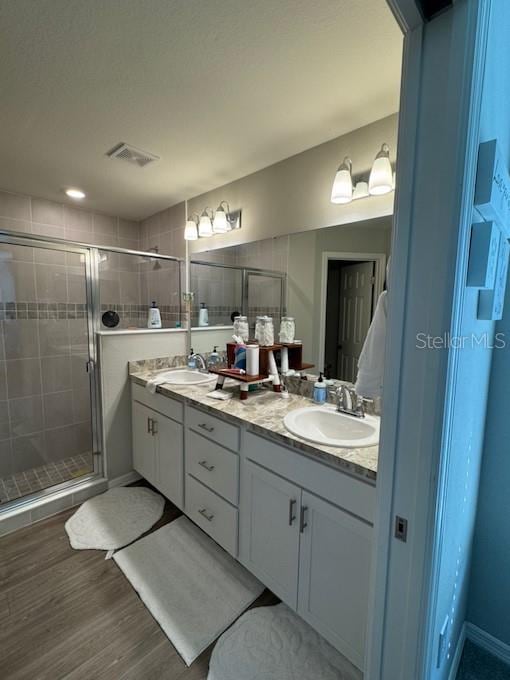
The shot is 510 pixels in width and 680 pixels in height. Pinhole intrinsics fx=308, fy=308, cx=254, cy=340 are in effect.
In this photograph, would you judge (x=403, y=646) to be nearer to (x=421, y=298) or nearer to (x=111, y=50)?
(x=421, y=298)

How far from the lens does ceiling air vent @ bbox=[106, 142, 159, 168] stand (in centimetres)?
175

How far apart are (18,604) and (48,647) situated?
317 mm

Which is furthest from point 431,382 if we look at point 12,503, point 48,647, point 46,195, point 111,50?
point 46,195

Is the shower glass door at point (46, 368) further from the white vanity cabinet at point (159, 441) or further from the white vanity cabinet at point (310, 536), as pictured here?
the white vanity cabinet at point (310, 536)

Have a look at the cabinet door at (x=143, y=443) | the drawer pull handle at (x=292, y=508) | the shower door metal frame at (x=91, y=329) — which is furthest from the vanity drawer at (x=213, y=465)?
the shower door metal frame at (x=91, y=329)

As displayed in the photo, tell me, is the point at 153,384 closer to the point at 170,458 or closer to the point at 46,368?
the point at 170,458

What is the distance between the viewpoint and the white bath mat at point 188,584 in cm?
133

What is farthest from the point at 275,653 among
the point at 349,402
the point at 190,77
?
the point at 190,77

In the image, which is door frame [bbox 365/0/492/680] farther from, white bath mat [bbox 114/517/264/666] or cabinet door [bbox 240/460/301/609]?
white bath mat [bbox 114/517/264/666]

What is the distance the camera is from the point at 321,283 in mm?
1730

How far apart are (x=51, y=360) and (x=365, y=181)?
2690 mm

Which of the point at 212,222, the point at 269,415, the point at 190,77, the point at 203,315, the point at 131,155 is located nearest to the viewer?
the point at 190,77

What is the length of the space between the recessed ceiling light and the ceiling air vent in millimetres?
735

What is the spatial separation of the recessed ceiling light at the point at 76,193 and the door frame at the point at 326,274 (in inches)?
78.3
